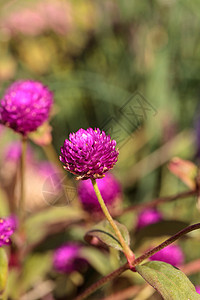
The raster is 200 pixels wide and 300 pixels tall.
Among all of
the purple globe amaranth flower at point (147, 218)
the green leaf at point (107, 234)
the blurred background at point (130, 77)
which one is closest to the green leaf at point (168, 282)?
the green leaf at point (107, 234)

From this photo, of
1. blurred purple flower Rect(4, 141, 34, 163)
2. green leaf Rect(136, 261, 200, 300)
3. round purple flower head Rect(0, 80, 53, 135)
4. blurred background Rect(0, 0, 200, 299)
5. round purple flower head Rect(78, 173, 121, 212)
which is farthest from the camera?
blurred background Rect(0, 0, 200, 299)

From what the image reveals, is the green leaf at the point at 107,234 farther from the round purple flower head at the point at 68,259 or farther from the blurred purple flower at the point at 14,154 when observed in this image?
the blurred purple flower at the point at 14,154

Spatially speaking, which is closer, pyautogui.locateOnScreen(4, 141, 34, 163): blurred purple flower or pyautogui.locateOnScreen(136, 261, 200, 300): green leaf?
pyautogui.locateOnScreen(136, 261, 200, 300): green leaf

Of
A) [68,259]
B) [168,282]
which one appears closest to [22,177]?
[68,259]

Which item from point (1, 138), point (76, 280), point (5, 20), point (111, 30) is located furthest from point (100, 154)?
point (5, 20)

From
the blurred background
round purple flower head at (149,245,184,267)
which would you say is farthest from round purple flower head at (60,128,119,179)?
the blurred background

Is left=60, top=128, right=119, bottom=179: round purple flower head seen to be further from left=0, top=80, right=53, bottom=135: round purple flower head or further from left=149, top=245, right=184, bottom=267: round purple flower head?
left=149, top=245, right=184, bottom=267: round purple flower head
